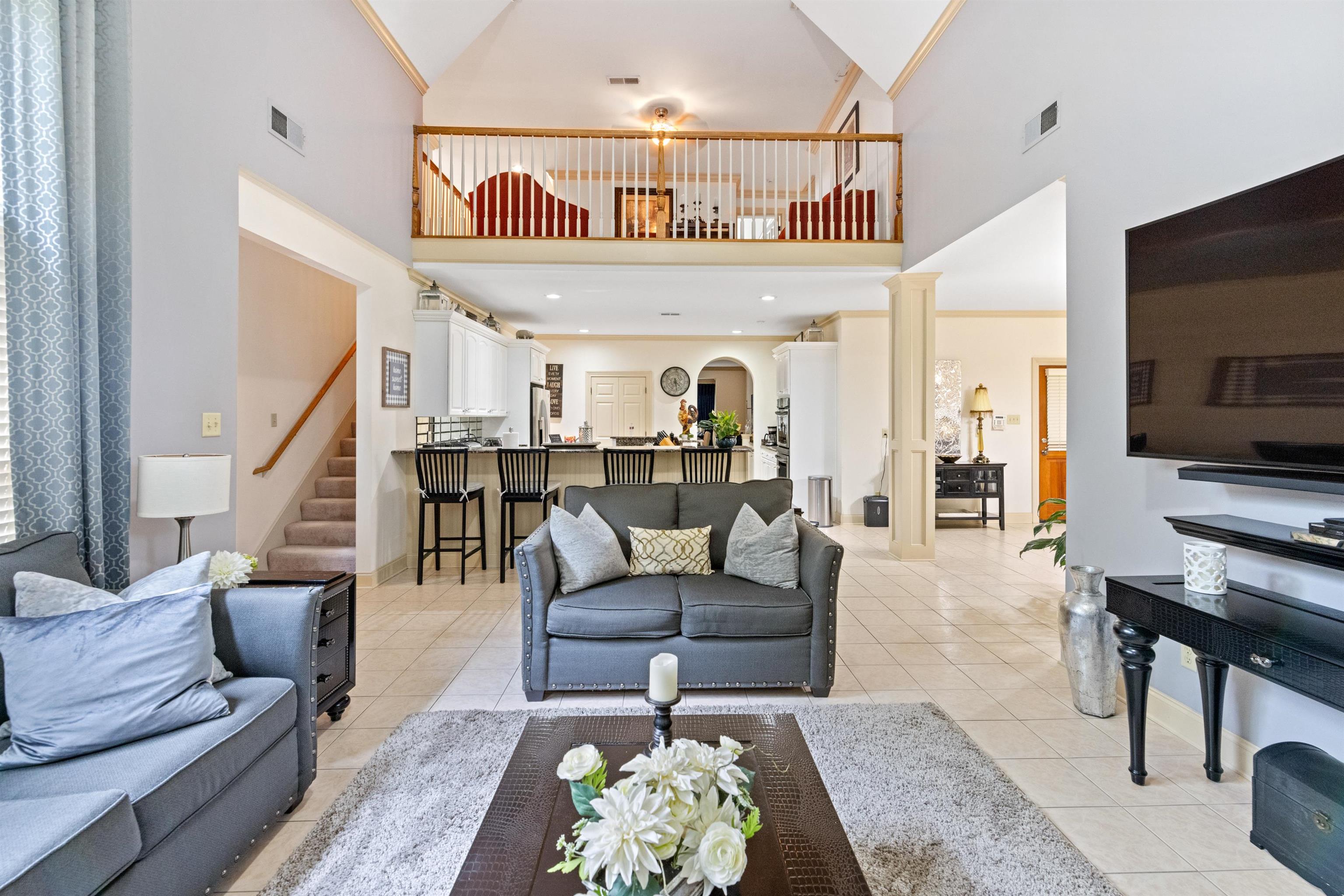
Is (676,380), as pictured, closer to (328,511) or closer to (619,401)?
(619,401)

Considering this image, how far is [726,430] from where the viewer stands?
5059mm

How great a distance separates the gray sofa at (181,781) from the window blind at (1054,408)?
8188mm

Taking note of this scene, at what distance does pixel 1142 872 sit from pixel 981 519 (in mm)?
6368

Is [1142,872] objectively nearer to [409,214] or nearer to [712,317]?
[409,214]

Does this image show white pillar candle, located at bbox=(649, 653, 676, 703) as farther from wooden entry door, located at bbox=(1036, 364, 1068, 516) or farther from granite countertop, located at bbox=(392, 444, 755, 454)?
wooden entry door, located at bbox=(1036, 364, 1068, 516)

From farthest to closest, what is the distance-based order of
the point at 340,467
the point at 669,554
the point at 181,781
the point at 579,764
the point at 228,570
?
the point at 340,467
the point at 669,554
the point at 228,570
the point at 181,781
the point at 579,764

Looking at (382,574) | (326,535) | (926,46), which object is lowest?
(382,574)

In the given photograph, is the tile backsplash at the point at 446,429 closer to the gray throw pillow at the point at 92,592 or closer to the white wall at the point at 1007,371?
the gray throw pillow at the point at 92,592

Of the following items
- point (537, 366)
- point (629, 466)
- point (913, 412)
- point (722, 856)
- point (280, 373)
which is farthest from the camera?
point (537, 366)

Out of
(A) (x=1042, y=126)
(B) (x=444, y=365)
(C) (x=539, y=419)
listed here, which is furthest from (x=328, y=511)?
(A) (x=1042, y=126)

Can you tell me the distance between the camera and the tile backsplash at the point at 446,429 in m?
5.86

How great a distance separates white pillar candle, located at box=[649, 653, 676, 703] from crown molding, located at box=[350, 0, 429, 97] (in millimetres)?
5179

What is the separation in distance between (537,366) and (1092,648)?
6907 mm

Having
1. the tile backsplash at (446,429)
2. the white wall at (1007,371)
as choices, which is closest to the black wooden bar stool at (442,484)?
the tile backsplash at (446,429)
